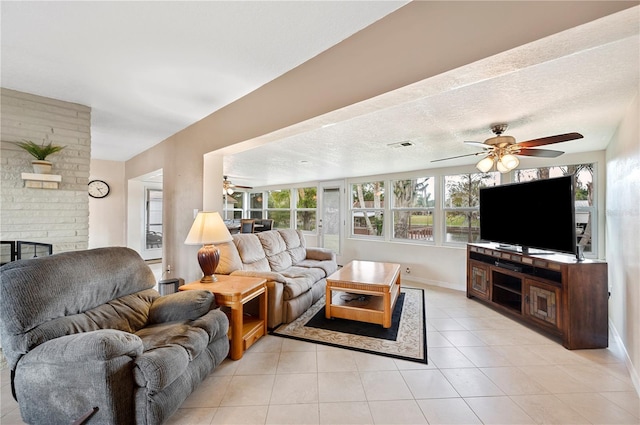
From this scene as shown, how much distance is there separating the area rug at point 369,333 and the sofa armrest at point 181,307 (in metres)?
1.03

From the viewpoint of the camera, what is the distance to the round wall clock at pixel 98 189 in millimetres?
5336

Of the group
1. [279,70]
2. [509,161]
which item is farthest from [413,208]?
[279,70]

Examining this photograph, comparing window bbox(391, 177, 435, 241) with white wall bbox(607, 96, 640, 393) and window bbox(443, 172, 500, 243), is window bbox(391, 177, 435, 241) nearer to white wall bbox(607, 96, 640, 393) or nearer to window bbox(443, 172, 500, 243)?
window bbox(443, 172, 500, 243)

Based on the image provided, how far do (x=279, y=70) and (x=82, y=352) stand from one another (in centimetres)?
227

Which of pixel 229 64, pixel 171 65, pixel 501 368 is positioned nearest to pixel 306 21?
pixel 229 64

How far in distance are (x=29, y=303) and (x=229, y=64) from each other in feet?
6.61

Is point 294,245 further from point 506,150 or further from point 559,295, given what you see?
point 559,295

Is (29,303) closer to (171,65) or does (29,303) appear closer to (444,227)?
(171,65)

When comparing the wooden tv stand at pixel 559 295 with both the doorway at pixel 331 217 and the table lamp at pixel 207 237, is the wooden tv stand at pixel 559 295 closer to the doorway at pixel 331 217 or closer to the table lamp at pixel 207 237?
the table lamp at pixel 207 237

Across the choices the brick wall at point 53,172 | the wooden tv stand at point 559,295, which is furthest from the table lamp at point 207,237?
the wooden tv stand at point 559,295

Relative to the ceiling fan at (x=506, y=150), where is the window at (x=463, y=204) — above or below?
below

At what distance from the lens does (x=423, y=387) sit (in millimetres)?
1860

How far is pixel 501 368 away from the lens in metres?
2.09

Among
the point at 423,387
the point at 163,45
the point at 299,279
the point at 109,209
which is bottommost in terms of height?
the point at 423,387
